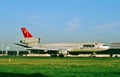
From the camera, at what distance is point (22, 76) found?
26922mm

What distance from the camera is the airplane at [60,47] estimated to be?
127 m

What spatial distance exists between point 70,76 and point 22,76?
11.8 ft

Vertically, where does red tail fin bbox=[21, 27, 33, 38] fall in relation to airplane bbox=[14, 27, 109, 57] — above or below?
above

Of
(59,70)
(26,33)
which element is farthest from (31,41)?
(59,70)

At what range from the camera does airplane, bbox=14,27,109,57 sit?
12694 cm

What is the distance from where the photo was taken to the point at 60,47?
438ft

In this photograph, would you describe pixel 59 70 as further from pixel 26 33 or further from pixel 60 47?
pixel 26 33

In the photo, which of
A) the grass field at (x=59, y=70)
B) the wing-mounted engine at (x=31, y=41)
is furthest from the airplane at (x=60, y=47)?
the grass field at (x=59, y=70)

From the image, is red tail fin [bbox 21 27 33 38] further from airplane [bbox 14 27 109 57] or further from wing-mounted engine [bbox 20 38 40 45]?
wing-mounted engine [bbox 20 38 40 45]

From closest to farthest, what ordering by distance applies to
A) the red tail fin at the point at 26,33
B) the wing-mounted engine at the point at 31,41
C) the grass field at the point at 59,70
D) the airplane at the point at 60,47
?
the grass field at the point at 59,70 → the airplane at the point at 60,47 → the wing-mounted engine at the point at 31,41 → the red tail fin at the point at 26,33

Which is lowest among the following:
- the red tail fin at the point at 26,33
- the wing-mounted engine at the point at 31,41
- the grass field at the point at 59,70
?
the grass field at the point at 59,70

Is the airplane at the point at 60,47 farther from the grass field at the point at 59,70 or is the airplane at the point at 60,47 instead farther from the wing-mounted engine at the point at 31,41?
the grass field at the point at 59,70

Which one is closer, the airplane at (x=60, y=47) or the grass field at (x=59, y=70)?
the grass field at (x=59, y=70)

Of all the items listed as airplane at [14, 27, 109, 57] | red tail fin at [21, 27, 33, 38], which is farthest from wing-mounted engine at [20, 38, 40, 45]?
red tail fin at [21, 27, 33, 38]
